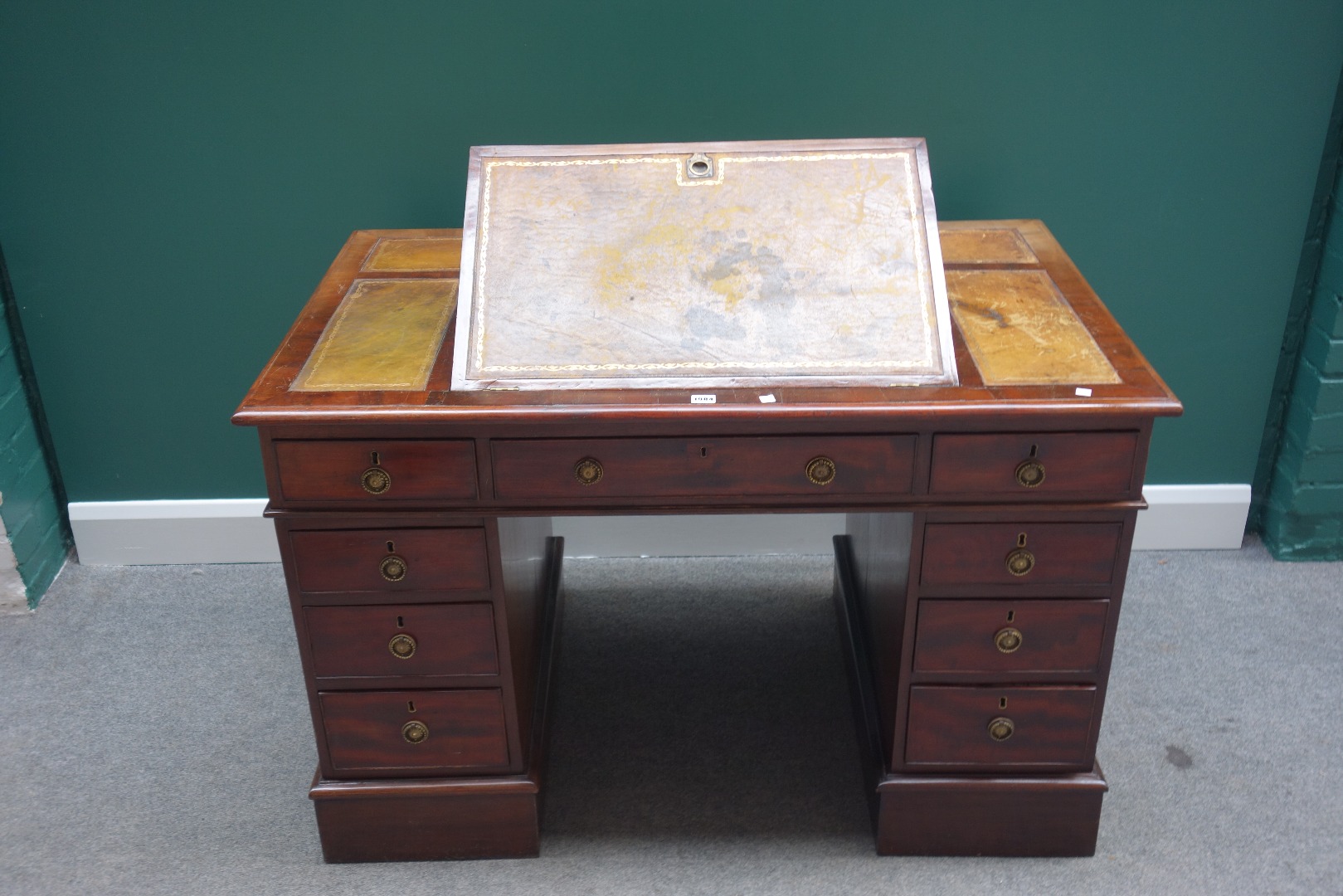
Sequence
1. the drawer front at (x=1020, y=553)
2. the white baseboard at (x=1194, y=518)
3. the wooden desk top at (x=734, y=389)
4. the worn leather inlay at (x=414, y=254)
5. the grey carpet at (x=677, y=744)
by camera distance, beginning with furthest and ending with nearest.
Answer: the white baseboard at (x=1194, y=518) → the worn leather inlay at (x=414, y=254) → the grey carpet at (x=677, y=744) → the drawer front at (x=1020, y=553) → the wooden desk top at (x=734, y=389)

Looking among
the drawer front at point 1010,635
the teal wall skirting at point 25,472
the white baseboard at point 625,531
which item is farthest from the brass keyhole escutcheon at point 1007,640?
the teal wall skirting at point 25,472

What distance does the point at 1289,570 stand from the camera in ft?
9.45

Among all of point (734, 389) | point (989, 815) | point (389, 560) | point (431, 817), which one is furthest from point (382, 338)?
point (989, 815)

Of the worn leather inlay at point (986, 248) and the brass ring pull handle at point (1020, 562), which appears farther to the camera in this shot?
the worn leather inlay at point (986, 248)

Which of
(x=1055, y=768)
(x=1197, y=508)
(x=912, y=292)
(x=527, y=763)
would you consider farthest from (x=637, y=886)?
(x=1197, y=508)

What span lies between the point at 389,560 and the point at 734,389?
63 centimetres

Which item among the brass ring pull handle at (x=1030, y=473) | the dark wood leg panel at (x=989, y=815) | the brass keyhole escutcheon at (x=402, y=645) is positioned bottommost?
the dark wood leg panel at (x=989, y=815)

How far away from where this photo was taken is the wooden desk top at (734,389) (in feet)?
5.67

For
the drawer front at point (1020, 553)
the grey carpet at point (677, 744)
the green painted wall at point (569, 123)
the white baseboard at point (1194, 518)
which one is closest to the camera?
the drawer front at point (1020, 553)

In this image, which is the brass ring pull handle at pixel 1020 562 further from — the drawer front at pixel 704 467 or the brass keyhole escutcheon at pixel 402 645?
the brass keyhole escutcheon at pixel 402 645

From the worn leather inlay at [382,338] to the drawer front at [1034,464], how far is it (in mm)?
830

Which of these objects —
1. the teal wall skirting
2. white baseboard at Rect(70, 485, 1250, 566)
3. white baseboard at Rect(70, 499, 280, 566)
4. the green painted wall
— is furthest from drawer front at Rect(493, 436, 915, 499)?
the teal wall skirting

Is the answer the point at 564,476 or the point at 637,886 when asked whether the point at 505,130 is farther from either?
the point at 637,886

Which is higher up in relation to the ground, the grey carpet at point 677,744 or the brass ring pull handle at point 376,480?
the brass ring pull handle at point 376,480
